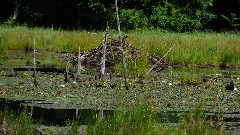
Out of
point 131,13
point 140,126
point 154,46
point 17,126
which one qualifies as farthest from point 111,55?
point 131,13

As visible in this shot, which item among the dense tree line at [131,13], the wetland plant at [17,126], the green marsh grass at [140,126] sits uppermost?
the dense tree line at [131,13]

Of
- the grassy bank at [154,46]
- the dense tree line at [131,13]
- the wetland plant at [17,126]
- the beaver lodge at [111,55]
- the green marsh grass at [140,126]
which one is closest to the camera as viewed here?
the green marsh grass at [140,126]

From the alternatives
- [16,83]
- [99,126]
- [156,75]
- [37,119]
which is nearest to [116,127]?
[99,126]

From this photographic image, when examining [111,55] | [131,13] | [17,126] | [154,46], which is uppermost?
[131,13]

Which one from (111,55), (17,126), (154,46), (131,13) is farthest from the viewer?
(131,13)

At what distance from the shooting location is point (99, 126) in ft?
21.4

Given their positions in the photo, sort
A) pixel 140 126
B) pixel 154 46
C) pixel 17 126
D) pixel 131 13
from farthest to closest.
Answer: pixel 131 13 → pixel 154 46 → pixel 17 126 → pixel 140 126

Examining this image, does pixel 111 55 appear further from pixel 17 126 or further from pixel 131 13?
pixel 131 13

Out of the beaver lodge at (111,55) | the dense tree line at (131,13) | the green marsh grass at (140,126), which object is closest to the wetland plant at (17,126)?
the green marsh grass at (140,126)

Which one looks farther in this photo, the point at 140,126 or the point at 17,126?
the point at 17,126

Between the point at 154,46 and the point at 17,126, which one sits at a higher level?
the point at 154,46

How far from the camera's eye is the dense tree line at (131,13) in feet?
111

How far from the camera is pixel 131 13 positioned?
111ft

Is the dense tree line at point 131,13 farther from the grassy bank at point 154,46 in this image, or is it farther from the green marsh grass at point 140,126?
the green marsh grass at point 140,126
